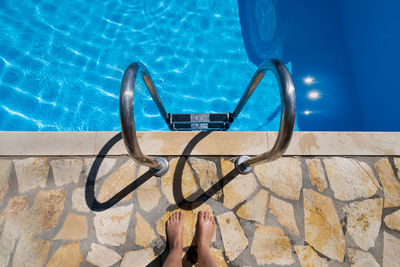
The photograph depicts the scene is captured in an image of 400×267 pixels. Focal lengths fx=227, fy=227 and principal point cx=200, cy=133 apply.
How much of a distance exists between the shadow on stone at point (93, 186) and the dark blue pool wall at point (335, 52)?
2714 mm

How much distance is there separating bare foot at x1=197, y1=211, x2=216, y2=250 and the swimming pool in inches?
71.2

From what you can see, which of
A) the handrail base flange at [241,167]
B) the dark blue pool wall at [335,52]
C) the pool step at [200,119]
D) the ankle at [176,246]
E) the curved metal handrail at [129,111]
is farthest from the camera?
the dark blue pool wall at [335,52]

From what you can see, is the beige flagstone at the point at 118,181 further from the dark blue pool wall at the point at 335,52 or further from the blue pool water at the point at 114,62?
the dark blue pool wall at the point at 335,52

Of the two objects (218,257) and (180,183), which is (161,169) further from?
(218,257)

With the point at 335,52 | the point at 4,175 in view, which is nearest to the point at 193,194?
the point at 4,175

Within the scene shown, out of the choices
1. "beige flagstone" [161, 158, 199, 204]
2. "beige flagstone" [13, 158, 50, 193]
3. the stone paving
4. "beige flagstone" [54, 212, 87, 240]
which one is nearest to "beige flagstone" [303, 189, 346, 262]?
the stone paving

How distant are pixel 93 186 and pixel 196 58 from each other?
267 centimetres

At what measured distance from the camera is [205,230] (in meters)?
1.88

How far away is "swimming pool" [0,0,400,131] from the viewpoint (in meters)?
3.48

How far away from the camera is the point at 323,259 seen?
6.24 feet

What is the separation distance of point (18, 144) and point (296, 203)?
2631mm

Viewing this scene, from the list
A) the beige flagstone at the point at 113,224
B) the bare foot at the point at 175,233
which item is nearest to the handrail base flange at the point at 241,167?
the bare foot at the point at 175,233

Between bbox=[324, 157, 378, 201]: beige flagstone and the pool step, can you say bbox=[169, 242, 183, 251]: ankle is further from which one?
bbox=[324, 157, 378, 201]: beige flagstone

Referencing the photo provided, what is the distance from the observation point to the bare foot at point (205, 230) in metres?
1.86
